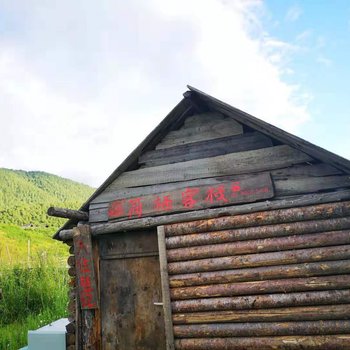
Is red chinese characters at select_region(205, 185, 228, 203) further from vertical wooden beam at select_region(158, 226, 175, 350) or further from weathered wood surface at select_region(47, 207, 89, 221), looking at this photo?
weathered wood surface at select_region(47, 207, 89, 221)

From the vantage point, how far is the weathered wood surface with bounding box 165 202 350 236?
5020mm

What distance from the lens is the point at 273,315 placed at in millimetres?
4984

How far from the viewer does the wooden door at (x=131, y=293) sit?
5930 millimetres

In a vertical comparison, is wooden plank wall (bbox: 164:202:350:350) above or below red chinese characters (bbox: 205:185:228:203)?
below

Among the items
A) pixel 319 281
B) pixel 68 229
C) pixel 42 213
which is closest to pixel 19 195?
pixel 42 213

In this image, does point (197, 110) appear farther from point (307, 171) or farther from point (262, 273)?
point (262, 273)

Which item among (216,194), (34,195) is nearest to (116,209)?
(216,194)

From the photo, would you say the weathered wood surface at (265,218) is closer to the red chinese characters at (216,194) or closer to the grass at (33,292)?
the red chinese characters at (216,194)

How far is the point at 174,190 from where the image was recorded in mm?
6074

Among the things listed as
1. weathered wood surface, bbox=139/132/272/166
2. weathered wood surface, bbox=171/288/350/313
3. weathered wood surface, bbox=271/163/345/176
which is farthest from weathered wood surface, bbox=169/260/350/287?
weathered wood surface, bbox=139/132/272/166

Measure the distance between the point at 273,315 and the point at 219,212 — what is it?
5.69ft

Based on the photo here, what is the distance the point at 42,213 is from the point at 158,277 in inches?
1580

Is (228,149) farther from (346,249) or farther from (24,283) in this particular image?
(24,283)

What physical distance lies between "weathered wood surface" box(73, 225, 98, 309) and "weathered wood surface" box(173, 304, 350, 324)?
165 centimetres
